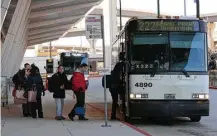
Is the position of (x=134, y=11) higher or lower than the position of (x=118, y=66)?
higher

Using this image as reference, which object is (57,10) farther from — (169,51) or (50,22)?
(169,51)

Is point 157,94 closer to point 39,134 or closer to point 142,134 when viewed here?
point 142,134

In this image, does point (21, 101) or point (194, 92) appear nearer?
point (194, 92)

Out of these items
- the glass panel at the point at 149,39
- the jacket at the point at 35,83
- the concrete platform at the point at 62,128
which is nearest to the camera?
the concrete platform at the point at 62,128

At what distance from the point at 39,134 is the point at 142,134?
2.55m

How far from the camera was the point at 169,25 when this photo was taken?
14.3 m

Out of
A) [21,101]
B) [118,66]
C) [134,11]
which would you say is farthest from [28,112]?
[134,11]

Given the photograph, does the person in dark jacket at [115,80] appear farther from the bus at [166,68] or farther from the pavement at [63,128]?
the pavement at [63,128]

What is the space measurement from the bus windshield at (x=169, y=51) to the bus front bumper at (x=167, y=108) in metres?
0.99

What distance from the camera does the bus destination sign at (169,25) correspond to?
46.5 ft

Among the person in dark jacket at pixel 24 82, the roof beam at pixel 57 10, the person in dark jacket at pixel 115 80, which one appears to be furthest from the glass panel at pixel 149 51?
the roof beam at pixel 57 10

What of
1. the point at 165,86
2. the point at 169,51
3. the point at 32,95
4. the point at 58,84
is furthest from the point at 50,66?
A: the point at 165,86

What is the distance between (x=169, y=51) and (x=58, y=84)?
3.67m

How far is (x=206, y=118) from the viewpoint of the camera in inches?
669
